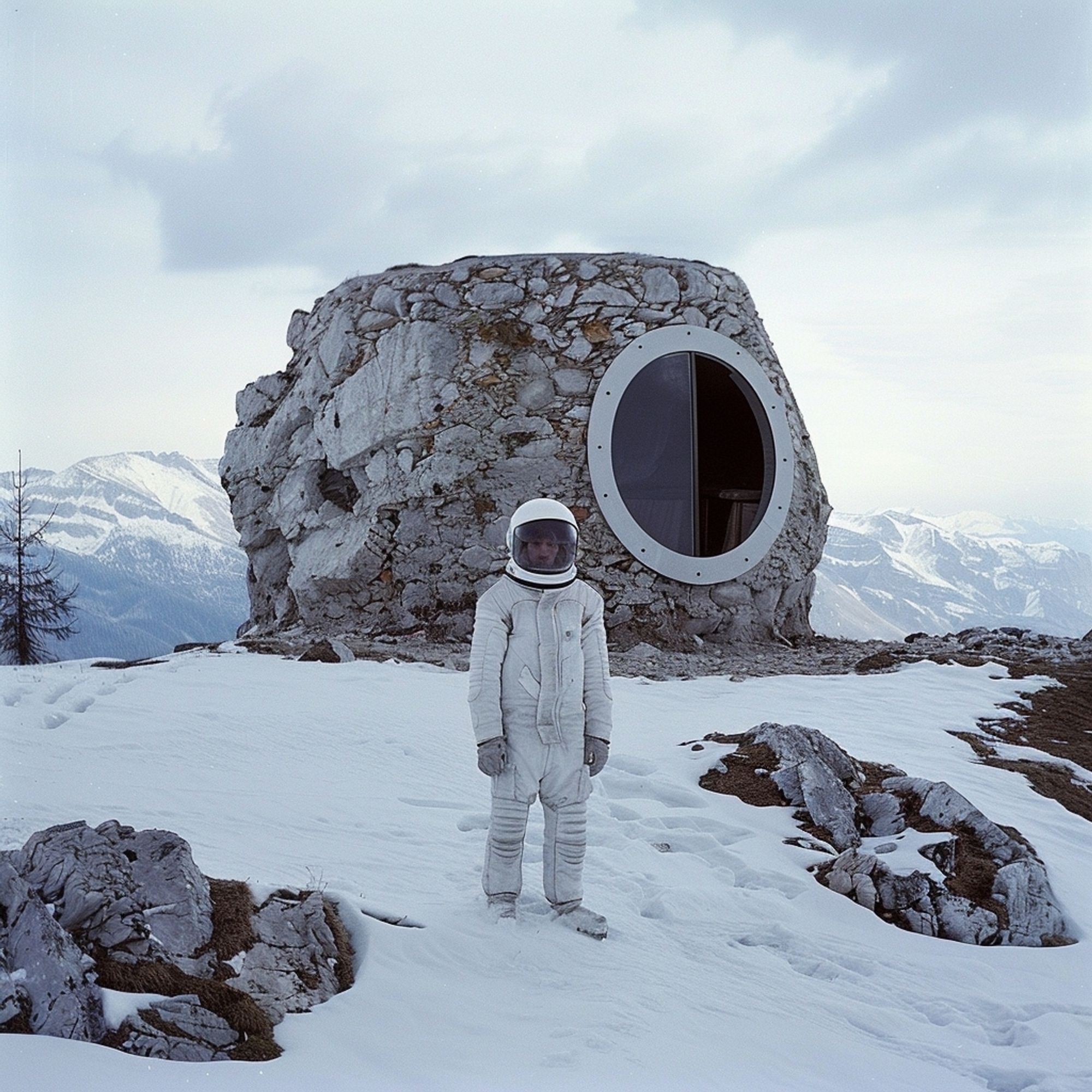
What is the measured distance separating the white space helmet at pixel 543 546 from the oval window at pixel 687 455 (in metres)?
5.13

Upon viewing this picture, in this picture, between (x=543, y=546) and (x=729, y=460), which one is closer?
(x=543, y=546)

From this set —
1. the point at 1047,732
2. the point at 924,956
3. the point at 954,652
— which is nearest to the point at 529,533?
the point at 924,956

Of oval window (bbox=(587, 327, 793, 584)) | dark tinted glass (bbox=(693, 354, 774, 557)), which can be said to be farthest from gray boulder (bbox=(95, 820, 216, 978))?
dark tinted glass (bbox=(693, 354, 774, 557))

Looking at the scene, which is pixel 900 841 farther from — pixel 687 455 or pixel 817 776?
pixel 687 455

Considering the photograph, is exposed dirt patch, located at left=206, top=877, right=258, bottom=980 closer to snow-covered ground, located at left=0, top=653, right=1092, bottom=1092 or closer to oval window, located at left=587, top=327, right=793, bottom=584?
snow-covered ground, located at left=0, top=653, right=1092, bottom=1092

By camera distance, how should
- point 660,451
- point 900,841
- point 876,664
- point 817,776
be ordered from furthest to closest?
point 660,451, point 876,664, point 817,776, point 900,841

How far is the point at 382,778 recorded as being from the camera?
515cm

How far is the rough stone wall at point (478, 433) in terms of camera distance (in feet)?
29.1

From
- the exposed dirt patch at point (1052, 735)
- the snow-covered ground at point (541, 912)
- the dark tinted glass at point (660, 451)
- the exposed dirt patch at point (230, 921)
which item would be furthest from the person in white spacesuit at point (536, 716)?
the dark tinted glass at point (660, 451)

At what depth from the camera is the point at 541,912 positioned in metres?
3.75

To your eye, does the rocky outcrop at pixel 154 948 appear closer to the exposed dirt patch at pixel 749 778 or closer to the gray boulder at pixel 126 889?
the gray boulder at pixel 126 889

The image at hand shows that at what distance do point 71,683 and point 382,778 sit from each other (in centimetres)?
261

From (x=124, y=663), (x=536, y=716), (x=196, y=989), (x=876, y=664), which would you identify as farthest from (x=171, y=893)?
(x=876, y=664)

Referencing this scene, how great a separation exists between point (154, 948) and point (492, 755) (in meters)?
1.26
